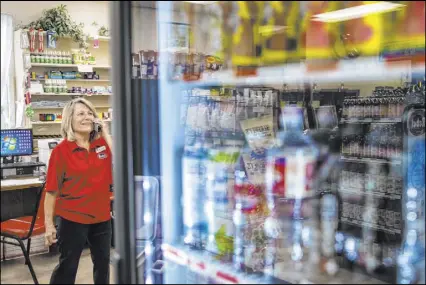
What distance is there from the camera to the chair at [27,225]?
12.7 feet

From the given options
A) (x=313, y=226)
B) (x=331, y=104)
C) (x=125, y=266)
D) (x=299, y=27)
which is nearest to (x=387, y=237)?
(x=313, y=226)

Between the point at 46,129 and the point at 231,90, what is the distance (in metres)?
5.85

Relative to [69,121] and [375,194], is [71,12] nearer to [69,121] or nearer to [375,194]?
[69,121]

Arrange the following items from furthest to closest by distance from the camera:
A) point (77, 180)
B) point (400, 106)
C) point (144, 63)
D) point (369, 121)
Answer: point (369, 121) < point (400, 106) < point (77, 180) < point (144, 63)

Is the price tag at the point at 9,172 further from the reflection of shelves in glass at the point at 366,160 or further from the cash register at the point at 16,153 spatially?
the reflection of shelves in glass at the point at 366,160

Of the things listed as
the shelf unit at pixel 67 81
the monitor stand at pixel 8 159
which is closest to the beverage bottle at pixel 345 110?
the monitor stand at pixel 8 159

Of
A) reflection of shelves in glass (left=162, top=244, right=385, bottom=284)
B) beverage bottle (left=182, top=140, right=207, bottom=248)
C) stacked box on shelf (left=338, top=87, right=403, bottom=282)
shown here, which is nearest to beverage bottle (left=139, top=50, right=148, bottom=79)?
beverage bottle (left=182, top=140, right=207, bottom=248)

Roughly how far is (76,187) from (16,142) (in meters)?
1.76

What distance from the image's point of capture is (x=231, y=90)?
3082mm

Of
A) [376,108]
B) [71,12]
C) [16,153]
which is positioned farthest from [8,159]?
[71,12]

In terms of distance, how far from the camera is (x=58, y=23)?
7887 millimetres

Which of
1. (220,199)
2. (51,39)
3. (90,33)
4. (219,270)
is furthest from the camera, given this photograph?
(90,33)

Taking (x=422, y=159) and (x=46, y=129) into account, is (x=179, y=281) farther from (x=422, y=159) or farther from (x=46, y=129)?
(x=46, y=129)

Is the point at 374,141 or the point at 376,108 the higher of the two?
the point at 376,108
